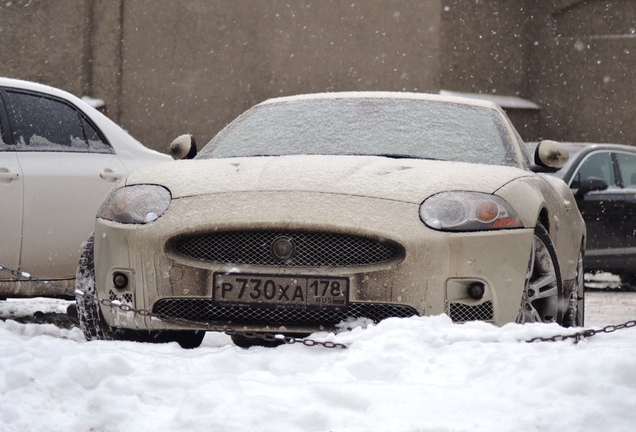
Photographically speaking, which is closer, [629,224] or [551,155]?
[551,155]

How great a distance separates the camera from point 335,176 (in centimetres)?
541

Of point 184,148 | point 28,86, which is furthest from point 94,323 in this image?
point 28,86

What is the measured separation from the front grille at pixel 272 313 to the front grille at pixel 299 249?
187mm

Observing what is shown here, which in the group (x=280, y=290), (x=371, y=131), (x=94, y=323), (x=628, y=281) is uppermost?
(x=371, y=131)

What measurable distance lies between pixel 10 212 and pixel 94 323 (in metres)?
2.01

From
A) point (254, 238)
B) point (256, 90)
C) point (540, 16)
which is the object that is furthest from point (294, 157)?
point (540, 16)

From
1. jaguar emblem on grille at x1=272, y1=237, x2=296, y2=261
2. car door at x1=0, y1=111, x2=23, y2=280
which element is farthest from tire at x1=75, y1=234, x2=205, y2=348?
car door at x1=0, y1=111, x2=23, y2=280

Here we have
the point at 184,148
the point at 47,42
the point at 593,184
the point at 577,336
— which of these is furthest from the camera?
the point at 47,42

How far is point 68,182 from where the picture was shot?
302 inches

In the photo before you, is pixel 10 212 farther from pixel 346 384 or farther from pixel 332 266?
pixel 346 384

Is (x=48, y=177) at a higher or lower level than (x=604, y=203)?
higher

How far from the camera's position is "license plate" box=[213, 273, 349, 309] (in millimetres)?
5035

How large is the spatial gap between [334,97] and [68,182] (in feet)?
6.03

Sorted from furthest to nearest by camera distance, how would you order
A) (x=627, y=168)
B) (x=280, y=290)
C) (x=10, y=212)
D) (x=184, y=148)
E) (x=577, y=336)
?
(x=627, y=168) < (x=10, y=212) < (x=184, y=148) < (x=280, y=290) < (x=577, y=336)
